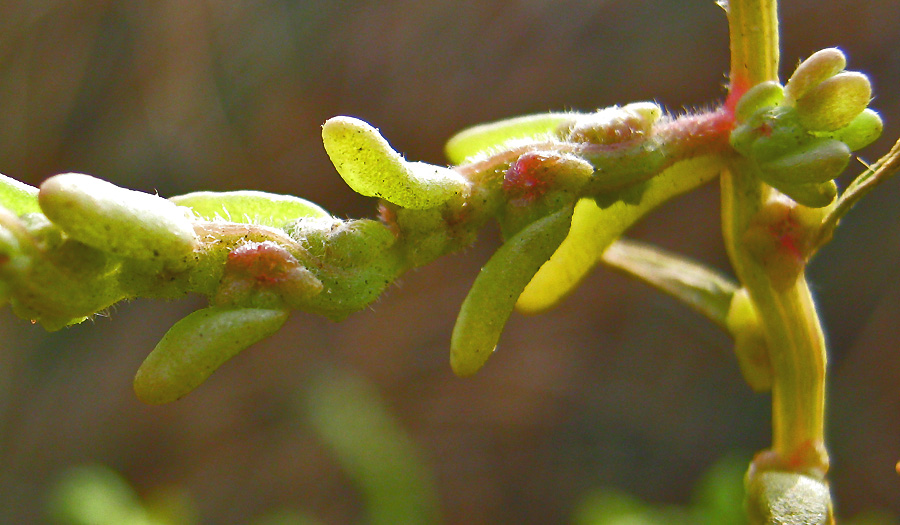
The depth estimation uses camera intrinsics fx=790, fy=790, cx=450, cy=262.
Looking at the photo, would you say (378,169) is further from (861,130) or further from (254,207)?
(861,130)

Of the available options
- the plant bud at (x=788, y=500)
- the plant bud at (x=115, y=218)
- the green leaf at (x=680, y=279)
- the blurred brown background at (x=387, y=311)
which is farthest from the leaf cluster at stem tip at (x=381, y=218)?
the blurred brown background at (x=387, y=311)

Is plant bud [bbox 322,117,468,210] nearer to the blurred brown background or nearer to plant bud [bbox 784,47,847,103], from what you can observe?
plant bud [bbox 784,47,847,103]

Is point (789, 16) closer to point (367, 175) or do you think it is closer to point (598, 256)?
point (598, 256)

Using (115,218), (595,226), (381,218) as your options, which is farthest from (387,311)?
(115,218)

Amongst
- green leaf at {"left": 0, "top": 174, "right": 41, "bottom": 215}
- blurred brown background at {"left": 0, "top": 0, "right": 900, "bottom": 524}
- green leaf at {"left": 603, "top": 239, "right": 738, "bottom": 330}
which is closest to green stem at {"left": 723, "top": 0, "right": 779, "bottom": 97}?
green leaf at {"left": 603, "top": 239, "right": 738, "bottom": 330}

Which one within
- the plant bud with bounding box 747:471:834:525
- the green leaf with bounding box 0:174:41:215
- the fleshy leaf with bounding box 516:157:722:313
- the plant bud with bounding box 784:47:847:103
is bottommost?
the plant bud with bounding box 747:471:834:525

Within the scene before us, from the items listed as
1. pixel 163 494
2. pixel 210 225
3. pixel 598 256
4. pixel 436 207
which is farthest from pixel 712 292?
pixel 163 494
